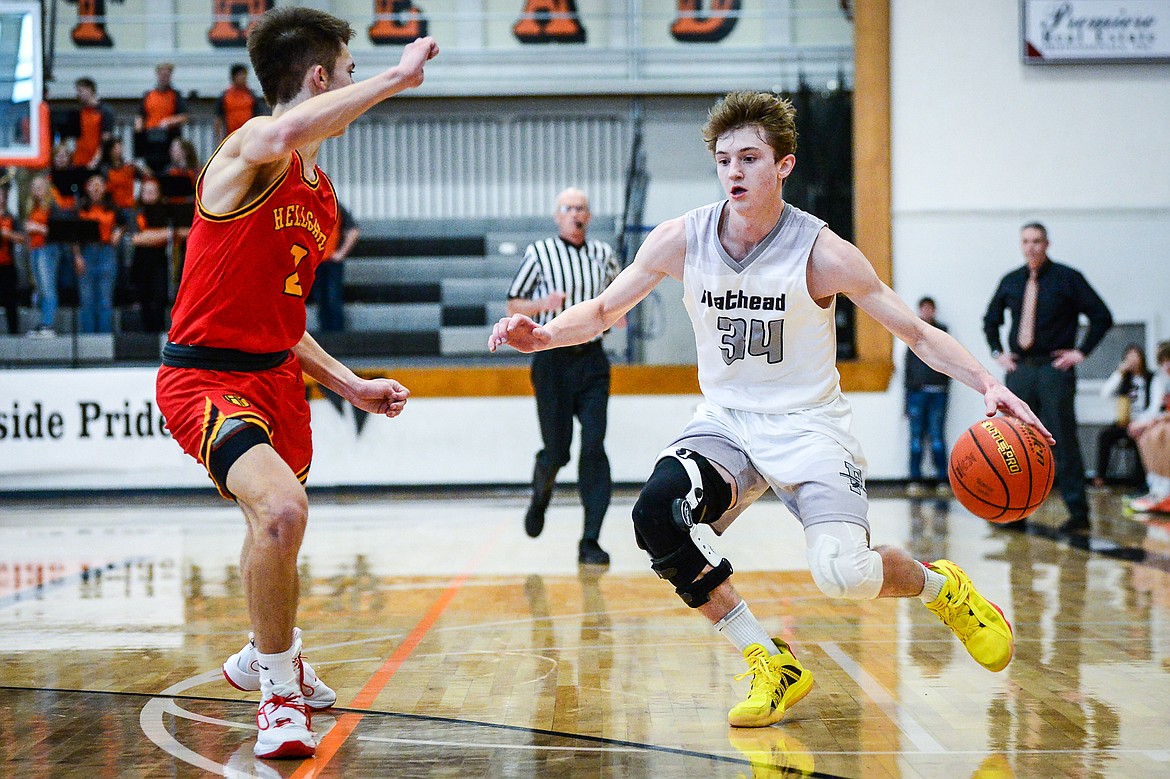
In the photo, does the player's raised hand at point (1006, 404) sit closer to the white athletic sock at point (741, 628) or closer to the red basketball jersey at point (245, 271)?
the white athletic sock at point (741, 628)

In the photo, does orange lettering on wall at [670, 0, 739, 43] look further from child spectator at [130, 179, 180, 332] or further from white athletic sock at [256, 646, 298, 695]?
white athletic sock at [256, 646, 298, 695]

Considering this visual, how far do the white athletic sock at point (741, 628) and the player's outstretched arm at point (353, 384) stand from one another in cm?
115

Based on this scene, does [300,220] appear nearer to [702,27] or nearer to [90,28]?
[702,27]

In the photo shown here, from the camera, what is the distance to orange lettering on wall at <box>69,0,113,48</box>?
14273 millimetres

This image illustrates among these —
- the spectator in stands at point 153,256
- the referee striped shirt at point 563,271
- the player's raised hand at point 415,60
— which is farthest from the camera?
the spectator in stands at point 153,256

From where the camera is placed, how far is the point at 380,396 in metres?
3.57

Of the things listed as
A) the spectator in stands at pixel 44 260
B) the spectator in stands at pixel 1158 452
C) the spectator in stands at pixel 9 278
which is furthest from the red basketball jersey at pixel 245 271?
the spectator in stands at pixel 9 278

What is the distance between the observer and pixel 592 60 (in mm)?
14359

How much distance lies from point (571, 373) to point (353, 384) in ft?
9.58

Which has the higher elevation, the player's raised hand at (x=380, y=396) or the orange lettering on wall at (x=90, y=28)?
A: the orange lettering on wall at (x=90, y=28)

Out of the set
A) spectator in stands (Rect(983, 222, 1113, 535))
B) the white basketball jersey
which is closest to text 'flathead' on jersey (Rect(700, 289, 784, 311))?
the white basketball jersey

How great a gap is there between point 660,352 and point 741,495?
8.18m

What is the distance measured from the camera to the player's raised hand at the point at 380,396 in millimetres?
3555

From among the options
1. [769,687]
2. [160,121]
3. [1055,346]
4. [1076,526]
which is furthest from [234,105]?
[769,687]
